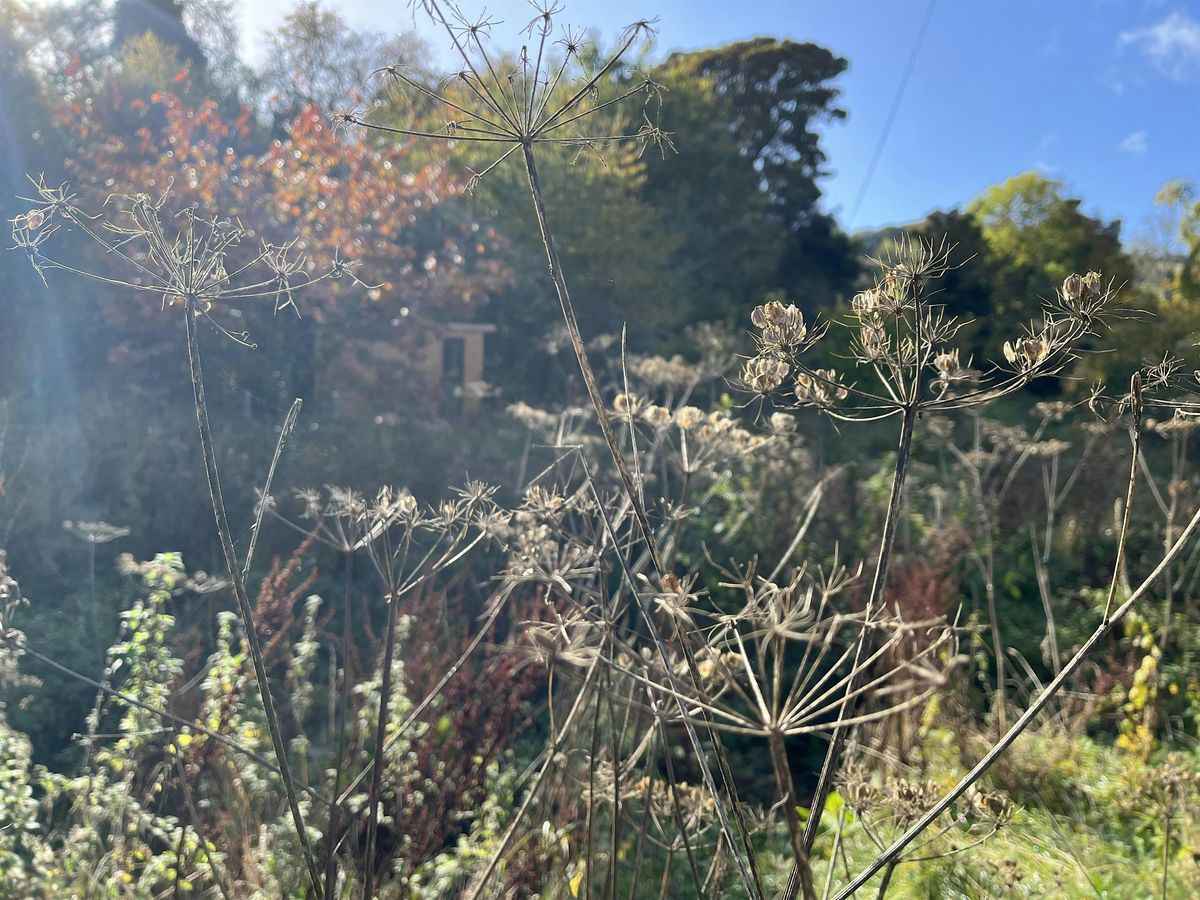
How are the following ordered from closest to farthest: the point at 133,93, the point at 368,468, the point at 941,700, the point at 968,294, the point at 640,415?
the point at 640,415 < the point at 941,700 < the point at 368,468 < the point at 133,93 < the point at 968,294

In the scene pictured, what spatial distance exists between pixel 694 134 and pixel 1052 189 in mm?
6905

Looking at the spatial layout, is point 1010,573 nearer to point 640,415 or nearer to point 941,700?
point 941,700

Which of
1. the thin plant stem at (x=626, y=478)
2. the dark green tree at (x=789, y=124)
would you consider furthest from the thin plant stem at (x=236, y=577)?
the dark green tree at (x=789, y=124)

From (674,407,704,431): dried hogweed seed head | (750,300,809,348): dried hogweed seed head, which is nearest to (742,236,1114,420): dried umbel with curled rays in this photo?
(750,300,809,348): dried hogweed seed head

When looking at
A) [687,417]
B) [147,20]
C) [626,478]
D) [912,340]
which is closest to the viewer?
[626,478]

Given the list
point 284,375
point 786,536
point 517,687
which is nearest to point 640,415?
point 517,687

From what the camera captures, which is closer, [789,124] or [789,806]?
[789,806]

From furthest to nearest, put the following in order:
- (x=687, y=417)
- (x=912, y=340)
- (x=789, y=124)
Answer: (x=789, y=124) → (x=687, y=417) → (x=912, y=340)

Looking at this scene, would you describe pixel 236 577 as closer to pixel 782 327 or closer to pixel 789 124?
pixel 782 327

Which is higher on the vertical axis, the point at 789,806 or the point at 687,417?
the point at 687,417

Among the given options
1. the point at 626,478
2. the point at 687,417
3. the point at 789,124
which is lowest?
the point at 626,478

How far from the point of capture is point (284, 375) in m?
7.98

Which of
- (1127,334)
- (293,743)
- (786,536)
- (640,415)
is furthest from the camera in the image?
(1127,334)

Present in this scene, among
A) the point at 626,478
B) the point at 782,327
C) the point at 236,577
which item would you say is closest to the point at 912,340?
the point at 782,327
